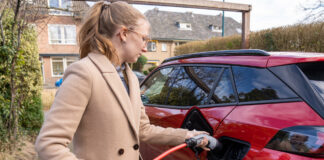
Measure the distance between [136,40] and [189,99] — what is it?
1.14 metres

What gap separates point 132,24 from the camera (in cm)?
131

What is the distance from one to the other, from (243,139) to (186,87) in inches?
39.1

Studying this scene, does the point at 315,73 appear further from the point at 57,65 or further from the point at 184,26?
the point at 184,26

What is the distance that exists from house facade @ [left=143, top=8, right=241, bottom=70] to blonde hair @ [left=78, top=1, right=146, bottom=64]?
2820 centimetres

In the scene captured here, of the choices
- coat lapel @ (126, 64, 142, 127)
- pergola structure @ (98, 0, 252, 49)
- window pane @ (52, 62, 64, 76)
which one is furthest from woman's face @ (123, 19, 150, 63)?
window pane @ (52, 62, 64, 76)

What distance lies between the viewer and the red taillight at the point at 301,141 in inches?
49.7

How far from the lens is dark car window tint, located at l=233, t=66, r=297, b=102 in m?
1.55

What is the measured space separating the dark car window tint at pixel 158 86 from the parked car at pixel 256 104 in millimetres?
439

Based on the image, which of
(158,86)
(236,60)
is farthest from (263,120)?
(158,86)

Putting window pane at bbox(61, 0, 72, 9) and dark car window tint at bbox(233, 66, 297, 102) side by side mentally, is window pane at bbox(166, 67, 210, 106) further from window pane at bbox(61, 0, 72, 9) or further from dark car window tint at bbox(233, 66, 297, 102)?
window pane at bbox(61, 0, 72, 9)

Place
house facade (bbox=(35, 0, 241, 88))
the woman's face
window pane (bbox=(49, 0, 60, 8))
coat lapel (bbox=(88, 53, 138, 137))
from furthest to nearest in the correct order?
house facade (bbox=(35, 0, 241, 88))
window pane (bbox=(49, 0, 60, 8))
the woman's face
coat lapel (bbox=(88, 53, 138, 137))

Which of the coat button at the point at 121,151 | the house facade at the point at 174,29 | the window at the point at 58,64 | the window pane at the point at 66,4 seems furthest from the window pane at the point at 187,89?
the house facade at the point at 174,29

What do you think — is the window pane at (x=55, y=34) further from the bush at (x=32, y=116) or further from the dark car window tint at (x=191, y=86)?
the dark car window tint at (x=191, y=86)

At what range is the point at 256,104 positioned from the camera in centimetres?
163
